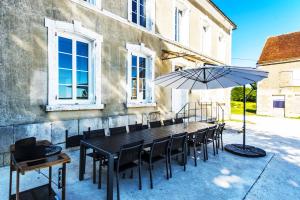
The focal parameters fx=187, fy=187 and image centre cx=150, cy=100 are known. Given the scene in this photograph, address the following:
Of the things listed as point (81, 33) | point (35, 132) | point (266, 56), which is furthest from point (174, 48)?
point (266, 56)

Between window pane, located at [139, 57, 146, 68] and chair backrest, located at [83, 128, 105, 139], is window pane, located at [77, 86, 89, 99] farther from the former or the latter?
window pane, located at [139, 57, 146, 68]

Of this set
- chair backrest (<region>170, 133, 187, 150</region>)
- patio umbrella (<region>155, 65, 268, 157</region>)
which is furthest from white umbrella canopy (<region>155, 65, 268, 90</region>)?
chair backrest (<region>170, 133, 187, 150</region>)

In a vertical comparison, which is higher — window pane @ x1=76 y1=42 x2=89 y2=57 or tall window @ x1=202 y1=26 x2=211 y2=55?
tall window @ x1=202 y1=26 x2=211 y2=55

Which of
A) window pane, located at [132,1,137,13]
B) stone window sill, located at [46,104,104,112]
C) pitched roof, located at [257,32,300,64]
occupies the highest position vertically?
pitched roof, located at [257,32,300,64]

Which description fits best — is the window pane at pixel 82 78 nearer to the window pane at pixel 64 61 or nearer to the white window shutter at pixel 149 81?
the window pane at pixel 64 61

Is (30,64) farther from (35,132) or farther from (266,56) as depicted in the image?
(266,56)

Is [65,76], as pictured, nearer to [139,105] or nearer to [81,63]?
[81,63]

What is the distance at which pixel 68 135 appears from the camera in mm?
4879

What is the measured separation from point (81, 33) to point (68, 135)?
9.12ft

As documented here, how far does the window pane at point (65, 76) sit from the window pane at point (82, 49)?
2.20 ft

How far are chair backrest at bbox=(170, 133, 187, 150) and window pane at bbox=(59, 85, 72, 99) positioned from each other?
3.08 metres

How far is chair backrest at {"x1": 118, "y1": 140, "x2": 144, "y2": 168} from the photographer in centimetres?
285

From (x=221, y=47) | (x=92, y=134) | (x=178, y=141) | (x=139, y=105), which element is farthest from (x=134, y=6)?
(x=221, y=47)

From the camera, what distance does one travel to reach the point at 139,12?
7285 mm
